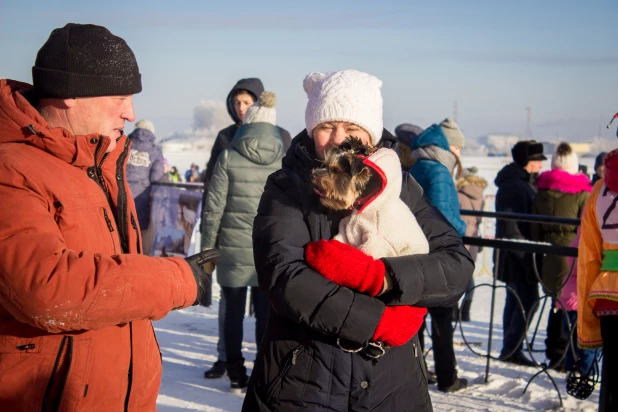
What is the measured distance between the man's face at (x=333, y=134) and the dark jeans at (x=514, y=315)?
12.9 ft

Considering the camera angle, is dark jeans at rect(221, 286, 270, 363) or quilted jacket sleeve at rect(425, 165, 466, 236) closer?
quilted jacket sleeve at rect(425, 165, 466, 236)

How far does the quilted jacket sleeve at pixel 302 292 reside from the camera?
7.34 feet

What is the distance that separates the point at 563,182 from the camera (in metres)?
6.38

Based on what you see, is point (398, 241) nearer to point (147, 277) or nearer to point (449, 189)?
point (147, 277)

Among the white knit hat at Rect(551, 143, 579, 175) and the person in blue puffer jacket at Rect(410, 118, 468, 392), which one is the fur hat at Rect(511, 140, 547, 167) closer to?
the white knit hat at Rect(551, 143, 579, 175)

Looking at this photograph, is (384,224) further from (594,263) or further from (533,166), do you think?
(533,166)

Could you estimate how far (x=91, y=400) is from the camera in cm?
189

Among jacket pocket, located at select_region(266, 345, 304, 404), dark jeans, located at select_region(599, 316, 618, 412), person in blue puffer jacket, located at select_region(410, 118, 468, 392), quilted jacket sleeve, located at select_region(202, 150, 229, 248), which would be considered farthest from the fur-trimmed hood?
jacket pocket, located at select_region(266, 345, 304, 404)

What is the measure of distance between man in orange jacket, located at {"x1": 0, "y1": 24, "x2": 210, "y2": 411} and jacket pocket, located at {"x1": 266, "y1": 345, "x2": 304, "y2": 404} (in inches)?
Answer: 16.4

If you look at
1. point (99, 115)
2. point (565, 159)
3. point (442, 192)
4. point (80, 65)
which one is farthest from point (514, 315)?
point (80, 65)

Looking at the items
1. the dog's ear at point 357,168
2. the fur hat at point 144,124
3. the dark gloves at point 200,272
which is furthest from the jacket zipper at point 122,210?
the fur hat at point 144,124

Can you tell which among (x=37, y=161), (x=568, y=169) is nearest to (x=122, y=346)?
(x=37, y=161)

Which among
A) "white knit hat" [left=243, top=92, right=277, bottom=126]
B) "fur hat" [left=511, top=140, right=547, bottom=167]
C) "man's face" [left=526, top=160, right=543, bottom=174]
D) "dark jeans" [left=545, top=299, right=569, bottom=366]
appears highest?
"white knit hat" [left=243, top=92, right=277, bottom=126]

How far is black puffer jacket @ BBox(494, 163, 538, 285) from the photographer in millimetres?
6340
